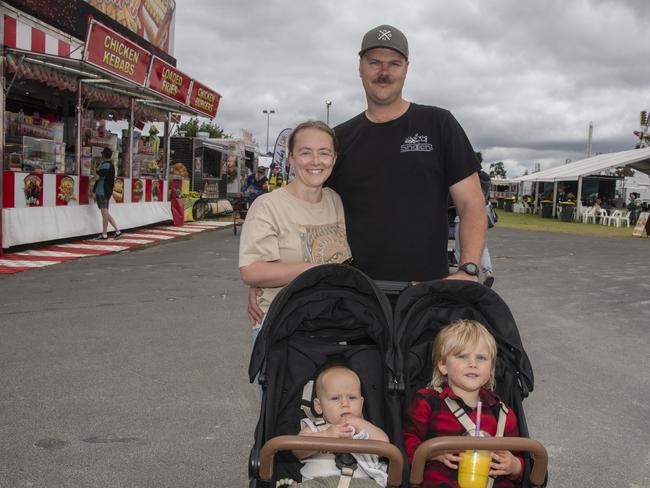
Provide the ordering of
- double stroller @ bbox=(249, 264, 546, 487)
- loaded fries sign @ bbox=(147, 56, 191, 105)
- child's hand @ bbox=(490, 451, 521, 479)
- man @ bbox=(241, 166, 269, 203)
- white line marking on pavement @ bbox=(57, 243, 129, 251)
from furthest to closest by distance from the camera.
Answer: man @ bbox=(241, 166, 269, 203), loaded fries sign @ bbox=(147, 56, 191, 105), white line marking on pavement @ bbox=(57, 243, 129, 251), double stroller @ bbox=(249, 264, 546, 487), child's hand @ bbox=(490, 451, 521, 479)

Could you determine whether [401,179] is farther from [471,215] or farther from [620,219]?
[620,219]

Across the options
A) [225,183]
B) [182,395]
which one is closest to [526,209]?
[225,183]

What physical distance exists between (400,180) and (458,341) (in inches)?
32.4

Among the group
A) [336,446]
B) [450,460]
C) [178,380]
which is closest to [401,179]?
[450,460]

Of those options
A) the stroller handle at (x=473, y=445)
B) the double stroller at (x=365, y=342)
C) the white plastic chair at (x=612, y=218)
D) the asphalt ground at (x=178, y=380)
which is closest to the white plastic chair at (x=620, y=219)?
the white plastic chair at (x=612, y=218)

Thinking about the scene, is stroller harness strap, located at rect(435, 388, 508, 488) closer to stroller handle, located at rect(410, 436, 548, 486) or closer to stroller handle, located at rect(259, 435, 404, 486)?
stroller handle, located at rect(410, 436, 548, 486)

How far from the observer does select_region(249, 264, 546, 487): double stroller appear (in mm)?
2518

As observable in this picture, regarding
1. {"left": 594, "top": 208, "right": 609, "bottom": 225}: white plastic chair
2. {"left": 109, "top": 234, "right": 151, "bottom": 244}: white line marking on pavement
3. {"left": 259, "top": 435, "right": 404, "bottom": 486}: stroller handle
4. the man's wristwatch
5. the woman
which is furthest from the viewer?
{"left": 594, "top": 208, "right": 609, "bottom": 225}: white plastic chair

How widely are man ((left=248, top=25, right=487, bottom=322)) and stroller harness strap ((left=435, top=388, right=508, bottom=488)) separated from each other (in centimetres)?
69

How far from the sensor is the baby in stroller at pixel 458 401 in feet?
8.01

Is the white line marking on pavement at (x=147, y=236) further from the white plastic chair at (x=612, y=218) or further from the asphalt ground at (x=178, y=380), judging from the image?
the white plastic chair at (x=612, y=218)

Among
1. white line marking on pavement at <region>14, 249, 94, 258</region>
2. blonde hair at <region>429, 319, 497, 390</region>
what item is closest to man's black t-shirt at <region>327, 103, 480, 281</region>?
blonde hair at <region>429, 319, 497, 390</region>

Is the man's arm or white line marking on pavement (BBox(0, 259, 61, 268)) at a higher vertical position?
the man's arm

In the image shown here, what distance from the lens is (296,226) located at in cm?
276
